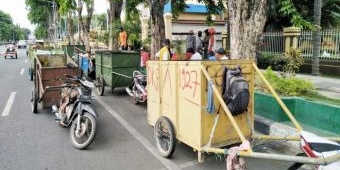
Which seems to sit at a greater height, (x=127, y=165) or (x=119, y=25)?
(x=119, y=25)

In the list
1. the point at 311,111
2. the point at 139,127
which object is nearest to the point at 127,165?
the point at 139,127

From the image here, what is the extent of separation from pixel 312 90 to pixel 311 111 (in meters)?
2.74

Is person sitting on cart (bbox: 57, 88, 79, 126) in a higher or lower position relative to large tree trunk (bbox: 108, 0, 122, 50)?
lower

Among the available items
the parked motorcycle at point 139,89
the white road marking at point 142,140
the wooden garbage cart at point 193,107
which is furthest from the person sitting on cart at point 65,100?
the parked motorcycle at point 139,89

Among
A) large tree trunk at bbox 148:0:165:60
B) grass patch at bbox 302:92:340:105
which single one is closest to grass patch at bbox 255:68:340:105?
grass patch at bbox 302:92:340:105

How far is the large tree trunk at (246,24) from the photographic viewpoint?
7902 millimetres

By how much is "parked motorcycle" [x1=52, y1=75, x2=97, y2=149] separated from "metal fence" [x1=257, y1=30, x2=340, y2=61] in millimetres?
7137

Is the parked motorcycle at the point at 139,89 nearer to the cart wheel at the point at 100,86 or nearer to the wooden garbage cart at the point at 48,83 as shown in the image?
the cart wheel at the point at 100,86

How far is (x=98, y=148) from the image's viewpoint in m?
6.07

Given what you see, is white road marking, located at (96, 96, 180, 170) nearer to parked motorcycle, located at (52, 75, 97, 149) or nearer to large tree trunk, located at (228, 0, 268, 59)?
parked motorcycle, located at (52, 75, 97, 149)

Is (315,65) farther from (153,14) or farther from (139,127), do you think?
(139,127)

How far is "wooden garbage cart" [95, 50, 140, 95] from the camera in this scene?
10.7 m

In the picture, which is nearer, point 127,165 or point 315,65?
→ point 127,165

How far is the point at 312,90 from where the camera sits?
8.95m
